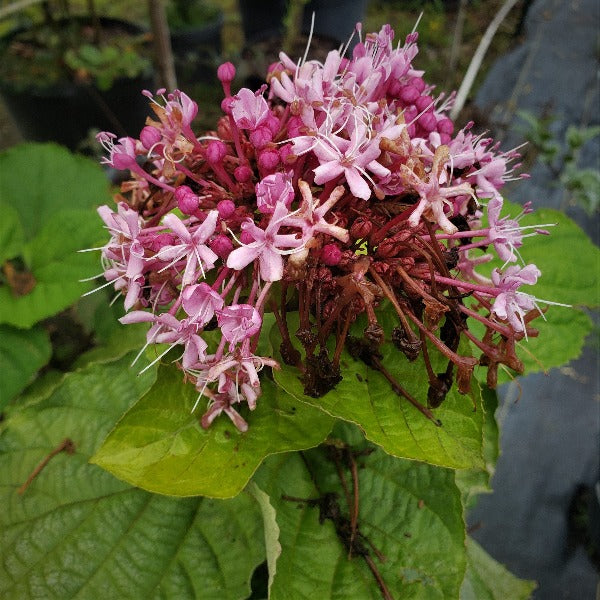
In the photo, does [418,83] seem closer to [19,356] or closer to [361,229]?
[361,229]

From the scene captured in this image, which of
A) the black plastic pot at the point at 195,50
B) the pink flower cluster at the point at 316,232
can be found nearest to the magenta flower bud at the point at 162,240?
the pink flower cluster at the point at 316,232

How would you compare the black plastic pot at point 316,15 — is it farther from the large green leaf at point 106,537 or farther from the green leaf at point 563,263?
the large green leaf at point 106,537

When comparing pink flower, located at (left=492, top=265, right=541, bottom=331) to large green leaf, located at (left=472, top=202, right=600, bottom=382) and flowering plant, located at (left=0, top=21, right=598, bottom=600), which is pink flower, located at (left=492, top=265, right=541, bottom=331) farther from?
Result: large green leaf, located at (left=472, top=202, right=600, bottom=382)

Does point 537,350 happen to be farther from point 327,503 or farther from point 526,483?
point 526,483

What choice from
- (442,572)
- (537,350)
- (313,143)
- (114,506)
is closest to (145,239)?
(313,143)

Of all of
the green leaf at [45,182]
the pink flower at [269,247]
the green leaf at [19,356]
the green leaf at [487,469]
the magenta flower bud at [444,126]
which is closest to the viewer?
the pink flower at [269,247]

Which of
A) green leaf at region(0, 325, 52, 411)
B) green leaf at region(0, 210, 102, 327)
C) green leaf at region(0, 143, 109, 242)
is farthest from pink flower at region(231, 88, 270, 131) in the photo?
green leaf at region(0, 143, 109, 242)

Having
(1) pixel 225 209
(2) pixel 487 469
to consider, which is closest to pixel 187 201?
(1) pixel 225 209
